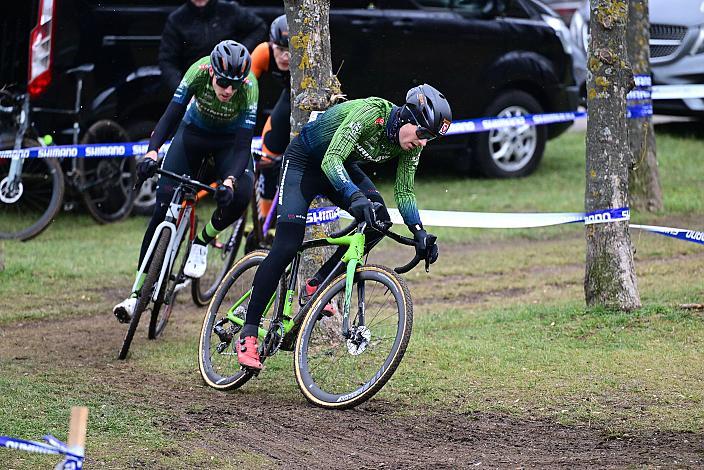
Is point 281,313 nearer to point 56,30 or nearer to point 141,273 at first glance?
point 141,273

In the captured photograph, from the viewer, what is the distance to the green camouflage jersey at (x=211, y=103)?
801 cm

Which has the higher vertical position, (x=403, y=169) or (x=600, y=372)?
(x=403, y=169)

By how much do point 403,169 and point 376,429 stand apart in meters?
1.49

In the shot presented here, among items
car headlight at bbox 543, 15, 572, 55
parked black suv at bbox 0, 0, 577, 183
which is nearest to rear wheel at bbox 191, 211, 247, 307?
parked black suv at bbox 0, 0, 577, 183

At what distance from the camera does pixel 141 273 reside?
7.92 m

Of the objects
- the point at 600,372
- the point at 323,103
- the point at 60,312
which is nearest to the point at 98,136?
the point at 60,312

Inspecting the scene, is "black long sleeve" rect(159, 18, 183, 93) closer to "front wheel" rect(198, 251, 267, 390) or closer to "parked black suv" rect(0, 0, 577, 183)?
"parked black suv" rect(0, 0, 577, 183)

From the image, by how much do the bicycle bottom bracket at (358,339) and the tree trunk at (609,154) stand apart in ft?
7.95

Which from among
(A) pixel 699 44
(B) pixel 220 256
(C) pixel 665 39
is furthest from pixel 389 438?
(C) pixel 665 39

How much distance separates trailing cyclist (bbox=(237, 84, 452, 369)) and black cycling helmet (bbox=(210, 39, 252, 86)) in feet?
3.38

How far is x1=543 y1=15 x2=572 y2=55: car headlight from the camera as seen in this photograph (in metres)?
14.2

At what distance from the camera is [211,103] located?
8.26 metres

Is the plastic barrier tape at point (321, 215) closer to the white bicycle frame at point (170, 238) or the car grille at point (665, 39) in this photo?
the white bicycle frame at point (170, 238)

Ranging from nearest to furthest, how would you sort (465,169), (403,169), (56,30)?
(403,169) → (56,30) → (465,169)
